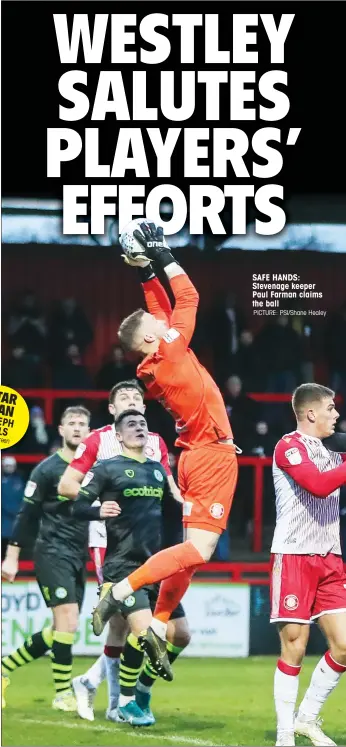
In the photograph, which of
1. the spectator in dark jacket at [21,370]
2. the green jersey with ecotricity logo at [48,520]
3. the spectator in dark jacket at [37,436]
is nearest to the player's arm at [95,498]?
the green jersey with ecotricity logo at [48,520]

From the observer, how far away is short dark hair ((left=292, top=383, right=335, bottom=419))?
6.13 metres

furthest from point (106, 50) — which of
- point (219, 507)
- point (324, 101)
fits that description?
point (219, 507)

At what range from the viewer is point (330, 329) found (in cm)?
682

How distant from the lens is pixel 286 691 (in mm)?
5934

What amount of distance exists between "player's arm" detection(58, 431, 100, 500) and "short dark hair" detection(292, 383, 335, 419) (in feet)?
3.68

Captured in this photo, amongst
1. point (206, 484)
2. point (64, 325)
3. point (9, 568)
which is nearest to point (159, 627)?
point (206, 484)

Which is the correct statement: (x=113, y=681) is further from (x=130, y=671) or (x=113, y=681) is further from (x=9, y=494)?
(x=9, y=494)

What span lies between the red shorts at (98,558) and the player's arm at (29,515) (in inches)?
14.2

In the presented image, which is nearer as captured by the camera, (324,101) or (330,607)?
(330,607)

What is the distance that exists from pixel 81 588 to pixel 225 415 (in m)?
1.29

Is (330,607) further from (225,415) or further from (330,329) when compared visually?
(330,329)

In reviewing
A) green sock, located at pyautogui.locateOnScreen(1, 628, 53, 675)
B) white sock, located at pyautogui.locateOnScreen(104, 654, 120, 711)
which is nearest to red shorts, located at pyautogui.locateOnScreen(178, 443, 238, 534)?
white sock, located at pyautogui.locateOnScreen(104, 654, 120, 711)

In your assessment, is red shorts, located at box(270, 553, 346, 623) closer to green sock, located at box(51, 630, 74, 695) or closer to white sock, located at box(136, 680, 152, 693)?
white sock, located at box(136, 680, 152, 693)

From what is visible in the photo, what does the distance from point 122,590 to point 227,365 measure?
53.8 inches
